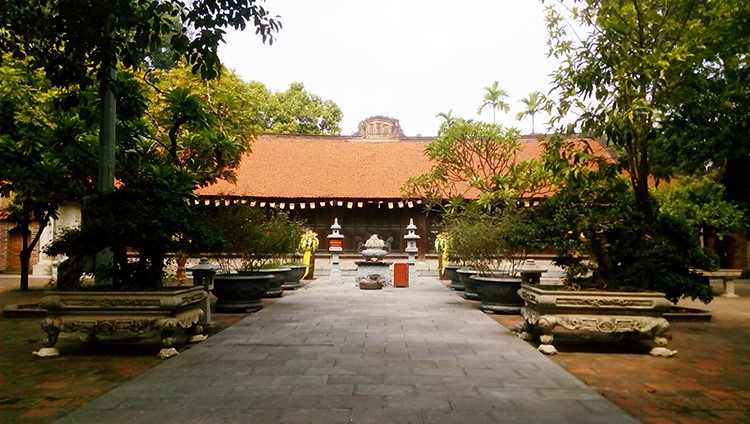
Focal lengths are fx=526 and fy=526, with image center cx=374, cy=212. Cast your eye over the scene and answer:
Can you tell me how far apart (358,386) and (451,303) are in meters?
6.56

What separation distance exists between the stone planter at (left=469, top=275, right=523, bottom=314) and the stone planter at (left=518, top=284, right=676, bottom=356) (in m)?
3.01

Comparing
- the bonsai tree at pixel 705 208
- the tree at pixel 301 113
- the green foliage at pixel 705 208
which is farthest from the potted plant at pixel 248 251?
the tree at pixel 301 113

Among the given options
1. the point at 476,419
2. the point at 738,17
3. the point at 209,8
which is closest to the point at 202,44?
the point at 209,8

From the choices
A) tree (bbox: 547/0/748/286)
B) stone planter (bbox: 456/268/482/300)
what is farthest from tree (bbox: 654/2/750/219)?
stone planter (bbox: 456/268/482/300)

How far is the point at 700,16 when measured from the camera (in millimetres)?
6691

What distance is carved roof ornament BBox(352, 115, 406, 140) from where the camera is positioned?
24.6 metres

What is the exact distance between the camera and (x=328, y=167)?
2208 centimetres

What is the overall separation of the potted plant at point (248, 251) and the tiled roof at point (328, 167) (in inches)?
302

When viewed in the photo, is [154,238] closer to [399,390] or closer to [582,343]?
[399,390]

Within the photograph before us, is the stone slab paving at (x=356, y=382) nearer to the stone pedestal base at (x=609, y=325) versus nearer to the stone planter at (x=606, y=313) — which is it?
the stone pedestal base at (x=609, y=325)

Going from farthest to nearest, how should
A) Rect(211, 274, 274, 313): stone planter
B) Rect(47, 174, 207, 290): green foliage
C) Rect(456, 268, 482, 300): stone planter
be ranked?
Rect(456, 268, 482, 300): stone planter, Rect(211, 274, 274, 313): stone planter, Rect(47, 174, 207, 290): green foliage

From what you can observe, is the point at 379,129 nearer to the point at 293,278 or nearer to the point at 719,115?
the point at 293,278

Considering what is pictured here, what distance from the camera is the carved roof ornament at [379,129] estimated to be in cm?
2458

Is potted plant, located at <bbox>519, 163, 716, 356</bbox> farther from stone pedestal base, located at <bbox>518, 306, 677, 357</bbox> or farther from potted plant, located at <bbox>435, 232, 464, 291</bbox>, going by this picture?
potted plant, located at <bbox>435, 232, 464, 291</bbox>
